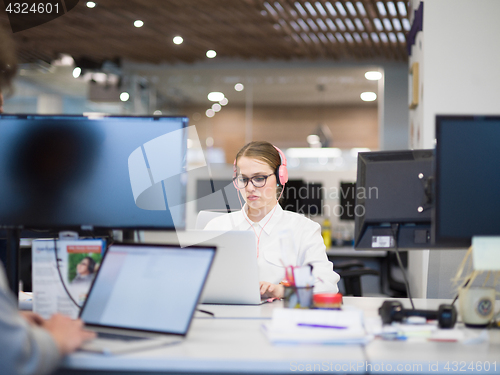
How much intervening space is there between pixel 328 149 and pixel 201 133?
7.07ft

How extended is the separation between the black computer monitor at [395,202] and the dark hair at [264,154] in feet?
2.38

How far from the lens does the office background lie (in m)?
3.03

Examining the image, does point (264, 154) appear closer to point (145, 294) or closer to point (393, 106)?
point (145, 294)

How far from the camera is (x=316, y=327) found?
125 centimetres

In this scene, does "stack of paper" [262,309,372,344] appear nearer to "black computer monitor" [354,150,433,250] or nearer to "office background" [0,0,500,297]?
"black computer monitor" [354,150,433,250]

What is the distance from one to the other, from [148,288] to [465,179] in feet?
2.97

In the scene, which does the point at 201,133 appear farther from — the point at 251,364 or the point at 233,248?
the point at 251,364

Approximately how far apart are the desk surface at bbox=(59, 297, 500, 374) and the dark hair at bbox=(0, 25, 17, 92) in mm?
667

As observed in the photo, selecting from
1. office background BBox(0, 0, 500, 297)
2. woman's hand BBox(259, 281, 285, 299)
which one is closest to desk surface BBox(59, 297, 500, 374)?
woman's hand BBox(259, 281, 285, 299)

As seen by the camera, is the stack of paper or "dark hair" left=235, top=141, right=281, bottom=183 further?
"dark hair" left=235, top=141, right=281, bottom=183

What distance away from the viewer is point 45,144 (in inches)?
55.4

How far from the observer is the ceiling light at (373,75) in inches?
247

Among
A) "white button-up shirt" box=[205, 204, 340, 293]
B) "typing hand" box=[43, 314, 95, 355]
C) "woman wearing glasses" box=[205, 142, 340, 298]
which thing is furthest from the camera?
"woman wearing glasses" box=[205, 142, 340, 298]

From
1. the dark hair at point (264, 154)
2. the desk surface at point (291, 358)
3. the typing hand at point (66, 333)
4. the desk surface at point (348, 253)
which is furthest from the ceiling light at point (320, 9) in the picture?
the typing hand at point (66, 333)
